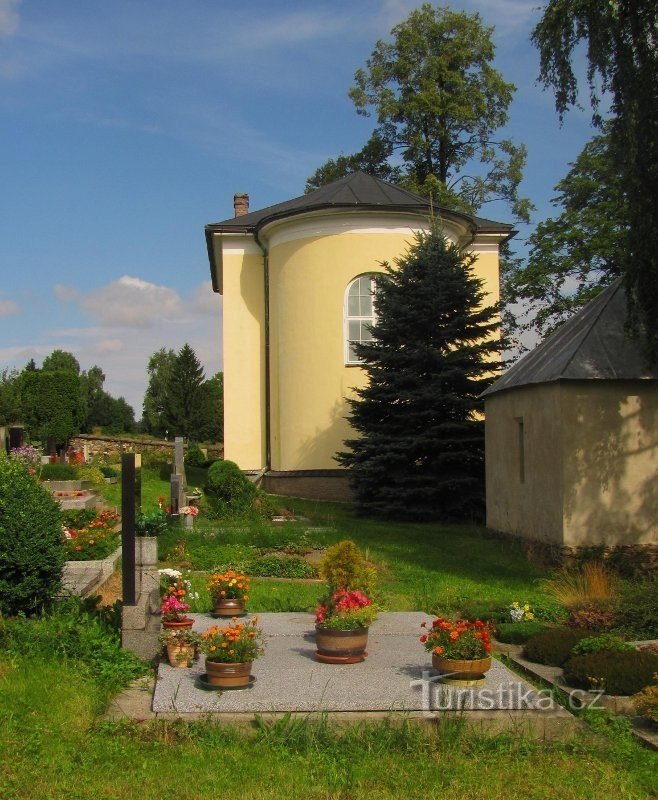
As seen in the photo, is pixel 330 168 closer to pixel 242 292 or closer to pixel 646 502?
pixel 242 292

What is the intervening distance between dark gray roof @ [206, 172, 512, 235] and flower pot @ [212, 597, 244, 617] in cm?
1535

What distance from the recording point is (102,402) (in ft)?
288

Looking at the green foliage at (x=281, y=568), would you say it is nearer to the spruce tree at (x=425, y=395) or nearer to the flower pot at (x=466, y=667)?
the flower pot at (x=466, y=667)

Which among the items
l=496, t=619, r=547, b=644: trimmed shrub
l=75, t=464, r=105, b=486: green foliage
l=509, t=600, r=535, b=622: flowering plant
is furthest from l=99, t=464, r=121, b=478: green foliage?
l=496, t=619, r=547, b=644: trimmed shrub

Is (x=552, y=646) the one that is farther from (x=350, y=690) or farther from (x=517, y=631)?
(x=350, y=690)

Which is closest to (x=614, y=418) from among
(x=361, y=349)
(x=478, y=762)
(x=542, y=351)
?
(x=542, y=351)

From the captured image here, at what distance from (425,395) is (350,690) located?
42.5ft

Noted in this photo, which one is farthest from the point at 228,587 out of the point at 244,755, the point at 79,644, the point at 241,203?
the point at 241,203

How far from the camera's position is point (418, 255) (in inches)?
821

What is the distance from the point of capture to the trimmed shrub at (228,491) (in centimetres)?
1919

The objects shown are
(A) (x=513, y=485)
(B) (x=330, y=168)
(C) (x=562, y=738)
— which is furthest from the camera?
(B) (x=330, y=168)

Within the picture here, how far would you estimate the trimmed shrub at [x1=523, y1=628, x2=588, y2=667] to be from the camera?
853 centimetres

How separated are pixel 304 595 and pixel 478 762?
599 cm

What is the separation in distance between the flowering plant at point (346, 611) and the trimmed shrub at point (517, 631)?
172cm
